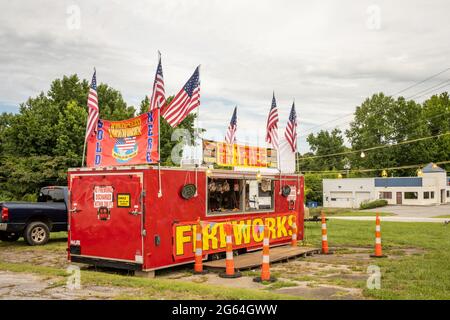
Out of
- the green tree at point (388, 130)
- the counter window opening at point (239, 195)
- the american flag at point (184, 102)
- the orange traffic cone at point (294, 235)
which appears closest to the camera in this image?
the american flag at point (184, 102)

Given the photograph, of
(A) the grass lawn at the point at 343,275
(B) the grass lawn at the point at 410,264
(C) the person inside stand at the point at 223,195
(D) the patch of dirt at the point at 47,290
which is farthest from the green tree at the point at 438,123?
(D) the patch of dirt at the point at 47,290

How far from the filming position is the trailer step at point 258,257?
11449 mm

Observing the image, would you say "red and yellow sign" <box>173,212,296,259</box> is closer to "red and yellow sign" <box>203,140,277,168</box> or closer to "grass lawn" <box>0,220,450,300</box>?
"grass lawn" <box>0,220,450,300</box>

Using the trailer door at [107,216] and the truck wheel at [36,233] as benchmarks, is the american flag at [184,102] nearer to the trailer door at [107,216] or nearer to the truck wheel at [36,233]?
the trailer door at [107,216]

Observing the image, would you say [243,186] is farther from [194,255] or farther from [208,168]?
[194,255]

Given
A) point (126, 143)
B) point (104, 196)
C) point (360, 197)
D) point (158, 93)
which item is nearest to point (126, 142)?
point (126, 143)

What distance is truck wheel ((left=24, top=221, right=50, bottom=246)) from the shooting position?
1627 cm

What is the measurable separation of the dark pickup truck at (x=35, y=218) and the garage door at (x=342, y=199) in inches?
2317

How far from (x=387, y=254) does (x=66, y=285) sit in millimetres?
9437

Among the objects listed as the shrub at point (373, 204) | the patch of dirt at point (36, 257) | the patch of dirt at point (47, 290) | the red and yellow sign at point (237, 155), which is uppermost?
the red and yellow sign at point (237, 155)

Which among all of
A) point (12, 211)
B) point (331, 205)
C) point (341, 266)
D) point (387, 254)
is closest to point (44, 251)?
point (12, 211)

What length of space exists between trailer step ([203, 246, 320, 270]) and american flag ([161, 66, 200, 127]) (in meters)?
3.66

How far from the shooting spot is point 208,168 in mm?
12555

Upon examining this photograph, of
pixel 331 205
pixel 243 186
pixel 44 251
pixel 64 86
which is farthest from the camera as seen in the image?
pixel 331 205
